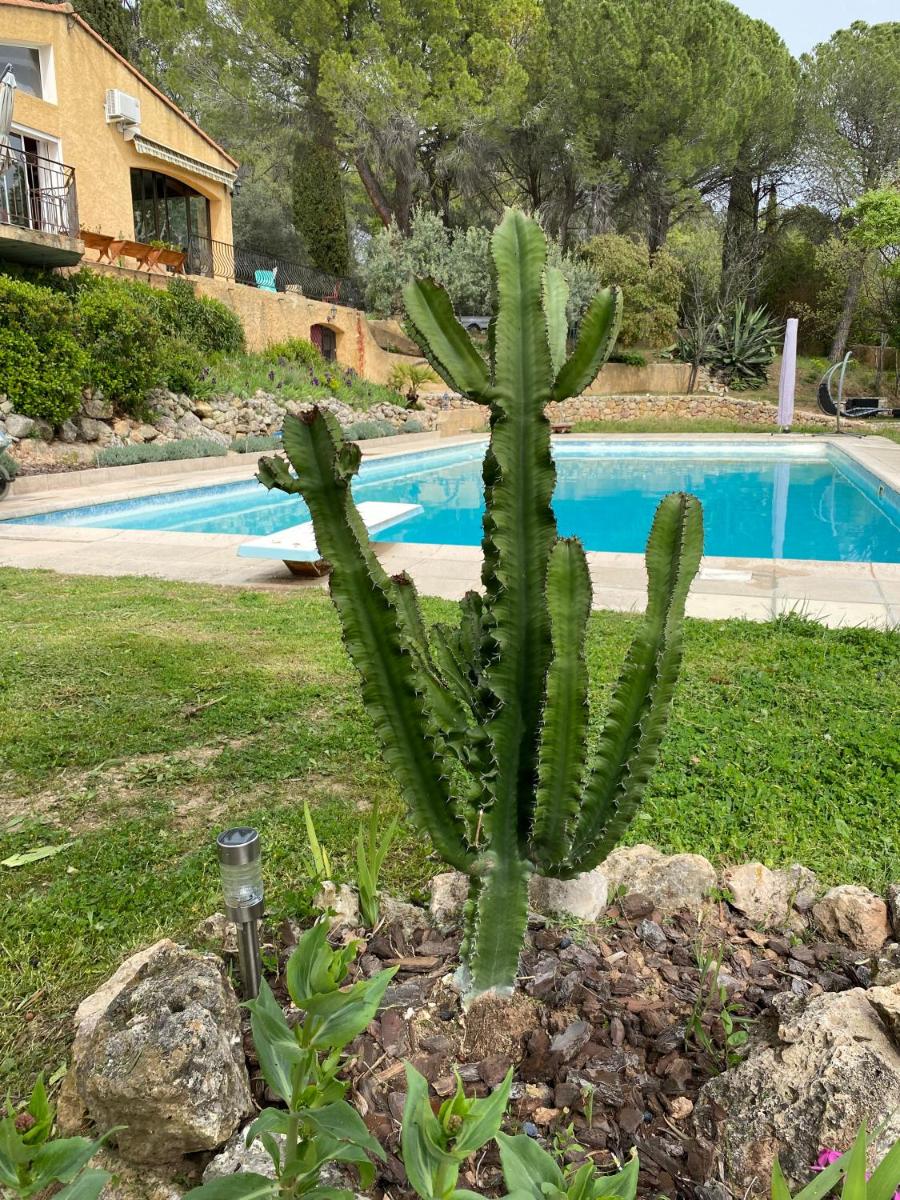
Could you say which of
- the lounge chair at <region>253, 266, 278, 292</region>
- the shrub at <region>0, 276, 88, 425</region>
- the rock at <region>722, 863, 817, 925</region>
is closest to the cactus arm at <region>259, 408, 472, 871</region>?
the rock at <region>722, 863, 817, 925</region>

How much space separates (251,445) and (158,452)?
6.80 feet

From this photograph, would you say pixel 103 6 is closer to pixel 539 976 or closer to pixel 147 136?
pixel 147 136

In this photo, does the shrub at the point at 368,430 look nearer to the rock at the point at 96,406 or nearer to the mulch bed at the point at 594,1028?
the rock at the point at 96,406

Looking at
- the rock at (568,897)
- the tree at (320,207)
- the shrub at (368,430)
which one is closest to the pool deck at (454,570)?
the rock at (568,897)

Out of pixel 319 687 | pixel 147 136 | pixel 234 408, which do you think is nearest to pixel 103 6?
pixel 147 136

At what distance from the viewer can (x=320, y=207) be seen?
2638 centimetres

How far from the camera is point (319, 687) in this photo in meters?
4.18

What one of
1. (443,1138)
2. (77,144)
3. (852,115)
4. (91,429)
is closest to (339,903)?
(443,1138)

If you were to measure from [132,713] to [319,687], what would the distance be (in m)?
0.90

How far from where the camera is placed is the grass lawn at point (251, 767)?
232 centimetres

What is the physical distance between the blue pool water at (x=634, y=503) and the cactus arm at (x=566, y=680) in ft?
28.9

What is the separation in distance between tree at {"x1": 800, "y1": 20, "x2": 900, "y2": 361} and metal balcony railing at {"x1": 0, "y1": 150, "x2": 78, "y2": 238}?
22.7 meters

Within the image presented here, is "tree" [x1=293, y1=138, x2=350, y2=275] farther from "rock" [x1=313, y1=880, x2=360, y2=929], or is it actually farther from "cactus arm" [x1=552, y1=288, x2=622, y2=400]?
"rock" [x1=313, y1=880, x2=360, y2=929]

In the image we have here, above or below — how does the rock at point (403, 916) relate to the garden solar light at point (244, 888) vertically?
below
